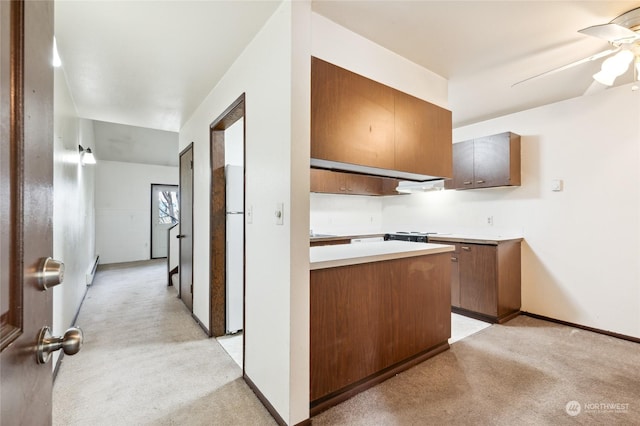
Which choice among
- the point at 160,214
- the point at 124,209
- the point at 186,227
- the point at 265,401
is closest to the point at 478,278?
the point at 265,401

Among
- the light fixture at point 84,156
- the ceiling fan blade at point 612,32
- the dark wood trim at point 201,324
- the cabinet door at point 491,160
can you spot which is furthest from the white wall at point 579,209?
the light fixture at point 84,156

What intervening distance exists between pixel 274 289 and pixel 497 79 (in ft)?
9.14

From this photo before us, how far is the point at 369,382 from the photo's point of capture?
2002 mm

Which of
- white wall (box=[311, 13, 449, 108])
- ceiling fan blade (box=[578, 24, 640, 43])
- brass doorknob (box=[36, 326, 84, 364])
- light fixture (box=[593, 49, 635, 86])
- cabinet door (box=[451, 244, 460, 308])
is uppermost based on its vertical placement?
white wall (box=[311, 13, 449, 108])

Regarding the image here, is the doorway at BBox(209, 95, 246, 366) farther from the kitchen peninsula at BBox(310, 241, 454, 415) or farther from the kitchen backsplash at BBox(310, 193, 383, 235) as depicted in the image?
the kitchen backsplash at BBox(310, 193, 383, 235)

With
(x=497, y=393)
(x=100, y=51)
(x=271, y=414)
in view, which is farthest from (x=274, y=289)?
(x=100, y=51)

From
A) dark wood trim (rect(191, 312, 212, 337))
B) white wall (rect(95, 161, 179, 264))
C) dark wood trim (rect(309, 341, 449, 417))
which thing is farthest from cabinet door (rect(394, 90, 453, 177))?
white wall (rect(95, 161, 179, 264))

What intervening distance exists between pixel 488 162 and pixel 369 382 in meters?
2.89

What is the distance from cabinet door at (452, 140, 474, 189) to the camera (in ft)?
12.2

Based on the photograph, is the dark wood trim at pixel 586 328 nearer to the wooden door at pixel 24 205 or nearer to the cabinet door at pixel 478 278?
the cabinet door at pixel 478 278

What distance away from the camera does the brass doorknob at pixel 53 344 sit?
61 cm

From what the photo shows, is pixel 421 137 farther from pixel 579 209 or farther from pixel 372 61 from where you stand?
pixel 579 209

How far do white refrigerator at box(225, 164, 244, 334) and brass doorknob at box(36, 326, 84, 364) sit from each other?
2271 millimetres

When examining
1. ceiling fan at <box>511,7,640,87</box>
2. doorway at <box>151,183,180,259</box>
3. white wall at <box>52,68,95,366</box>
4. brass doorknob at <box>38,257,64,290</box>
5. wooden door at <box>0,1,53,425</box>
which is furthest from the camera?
doorway at <box>151,183,180,259</box>
